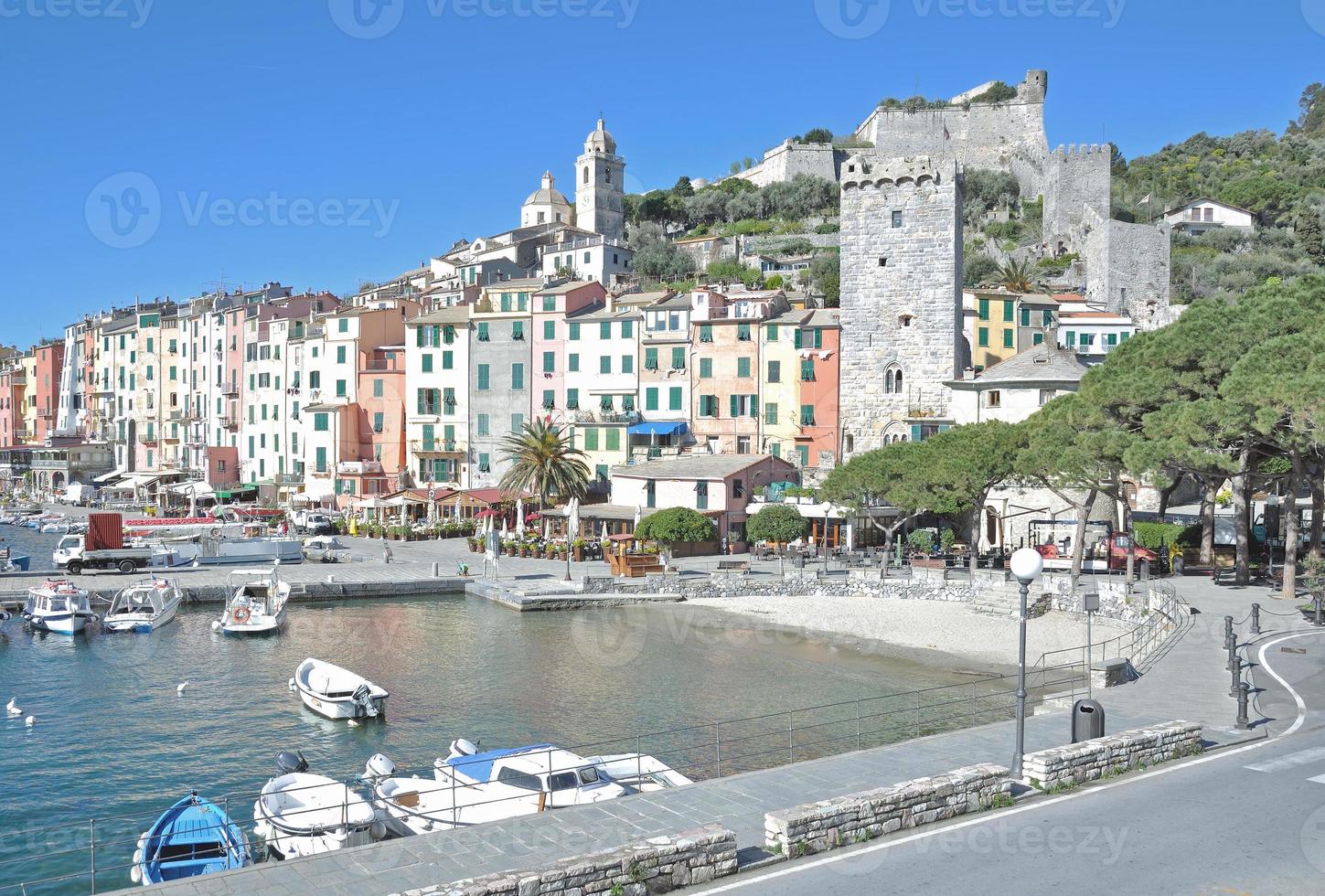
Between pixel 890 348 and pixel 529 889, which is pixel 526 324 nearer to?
pixel 890 348

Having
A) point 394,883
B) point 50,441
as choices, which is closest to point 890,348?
point 394,883

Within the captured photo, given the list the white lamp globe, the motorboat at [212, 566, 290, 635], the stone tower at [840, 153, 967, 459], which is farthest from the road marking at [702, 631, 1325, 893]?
the stone tower at [840, 153, 967, 459]

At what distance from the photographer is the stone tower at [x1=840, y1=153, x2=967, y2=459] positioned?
52.7 meters

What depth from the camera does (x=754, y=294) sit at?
6044cm

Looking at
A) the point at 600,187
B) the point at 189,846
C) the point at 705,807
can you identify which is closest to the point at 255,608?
the point at 189,846

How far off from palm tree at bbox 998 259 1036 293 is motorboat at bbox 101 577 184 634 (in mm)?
52542

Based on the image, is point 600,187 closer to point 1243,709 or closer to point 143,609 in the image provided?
point 143,609

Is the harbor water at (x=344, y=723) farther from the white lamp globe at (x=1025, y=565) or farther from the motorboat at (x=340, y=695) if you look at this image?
the white lamp globe at (x=1025, y=565)

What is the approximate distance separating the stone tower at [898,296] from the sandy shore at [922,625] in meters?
17.2

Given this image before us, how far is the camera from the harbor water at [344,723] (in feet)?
60.9

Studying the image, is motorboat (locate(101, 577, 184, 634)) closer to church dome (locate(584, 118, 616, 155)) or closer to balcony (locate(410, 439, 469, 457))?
balcony (locate(410, 439, 469, 457))

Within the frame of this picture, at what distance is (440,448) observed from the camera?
63125 mm

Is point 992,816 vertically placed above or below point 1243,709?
below

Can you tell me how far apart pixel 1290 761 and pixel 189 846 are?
48.8ft
